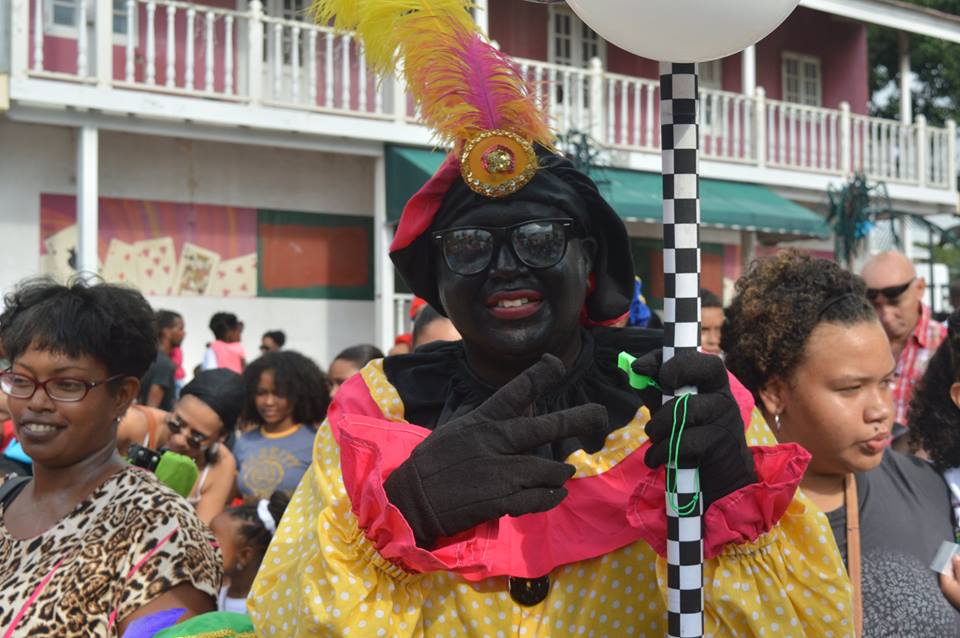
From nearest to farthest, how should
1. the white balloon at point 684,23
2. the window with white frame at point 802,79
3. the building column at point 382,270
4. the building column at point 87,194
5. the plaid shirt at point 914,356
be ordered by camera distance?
1. the white balloon at point 684,23
2. the plaid shirt at point 914,356
3. the building column at point 87,194
4. the building column at point 382,270
5. the window with white frame at point 802,79

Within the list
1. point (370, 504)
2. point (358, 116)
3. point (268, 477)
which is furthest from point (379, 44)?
point (358, 116)

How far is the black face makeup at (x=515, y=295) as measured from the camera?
75.5 inches

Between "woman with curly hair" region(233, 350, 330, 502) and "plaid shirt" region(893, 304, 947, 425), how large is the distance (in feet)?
8.91

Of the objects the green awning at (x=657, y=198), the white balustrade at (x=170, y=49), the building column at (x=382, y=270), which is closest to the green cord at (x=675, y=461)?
the green awning at (x=657, y=198)

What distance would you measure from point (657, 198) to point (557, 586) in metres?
9.87

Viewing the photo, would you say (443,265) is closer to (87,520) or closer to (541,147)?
(541,147)

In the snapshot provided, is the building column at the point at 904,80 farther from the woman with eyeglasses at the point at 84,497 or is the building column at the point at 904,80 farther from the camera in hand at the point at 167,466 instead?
the woman with eyeglasses at the point at 84,497

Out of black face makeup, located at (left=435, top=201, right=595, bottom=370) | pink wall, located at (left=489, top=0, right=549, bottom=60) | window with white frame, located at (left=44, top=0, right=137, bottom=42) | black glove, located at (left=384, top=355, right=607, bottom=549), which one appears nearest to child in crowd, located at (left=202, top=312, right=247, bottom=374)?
window with white frame, located at (left=44, top=0, right=137, bottom=42)

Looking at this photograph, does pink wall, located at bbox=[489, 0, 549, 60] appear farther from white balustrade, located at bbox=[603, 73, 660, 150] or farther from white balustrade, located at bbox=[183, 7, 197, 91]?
white balustrade, located at bbox=[183, 7, 197, 91]

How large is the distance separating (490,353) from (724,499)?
529 millimetres

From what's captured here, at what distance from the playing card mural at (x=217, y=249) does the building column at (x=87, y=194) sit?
0.45 meters

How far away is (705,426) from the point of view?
5.35 feet

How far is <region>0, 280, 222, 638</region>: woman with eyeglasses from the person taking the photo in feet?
7.57

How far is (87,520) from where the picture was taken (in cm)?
245
